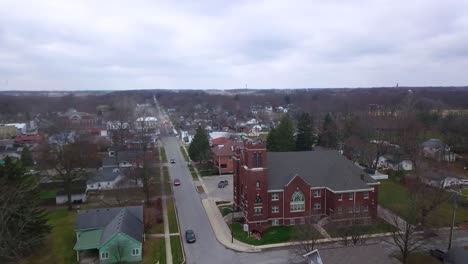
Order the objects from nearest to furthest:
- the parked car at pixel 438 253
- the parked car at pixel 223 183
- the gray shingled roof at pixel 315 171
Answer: the parked car at pixel 438 253, the gray shingled roof at pixel 315 171, the parked car at pixel 223 183

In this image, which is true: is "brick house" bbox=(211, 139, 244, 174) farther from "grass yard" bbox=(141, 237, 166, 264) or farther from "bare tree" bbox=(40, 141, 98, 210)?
"grass yard" bbox=(141, 237, 166, 264)

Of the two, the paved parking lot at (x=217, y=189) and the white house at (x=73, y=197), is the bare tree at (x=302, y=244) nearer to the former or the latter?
the paved parking lot at (x=217, y=189)

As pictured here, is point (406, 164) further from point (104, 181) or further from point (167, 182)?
point (104, 181)

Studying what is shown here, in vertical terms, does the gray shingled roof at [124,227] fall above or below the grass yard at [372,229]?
above

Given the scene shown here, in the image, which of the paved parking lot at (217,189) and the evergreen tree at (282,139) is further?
the evergreen tree at (282,139)

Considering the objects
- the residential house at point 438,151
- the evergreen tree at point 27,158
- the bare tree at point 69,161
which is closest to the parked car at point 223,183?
the bare tree at point 69,161

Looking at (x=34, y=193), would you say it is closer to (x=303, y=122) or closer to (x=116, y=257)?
(x=116, y=257)

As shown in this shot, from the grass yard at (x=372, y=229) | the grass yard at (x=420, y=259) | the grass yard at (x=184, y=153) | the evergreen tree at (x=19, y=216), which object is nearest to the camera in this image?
the evergreen tree at (x=19, y=216)
